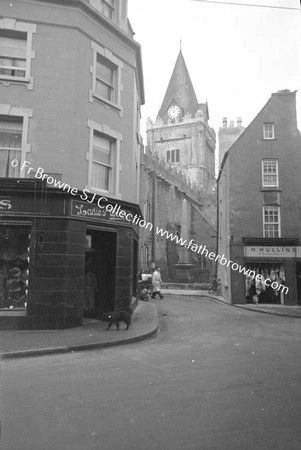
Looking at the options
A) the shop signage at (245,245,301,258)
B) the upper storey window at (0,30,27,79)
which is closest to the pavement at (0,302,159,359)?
the upper storey window at (0,30,27,79)

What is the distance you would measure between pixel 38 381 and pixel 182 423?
268 centimetres

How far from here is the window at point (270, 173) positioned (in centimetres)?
2133

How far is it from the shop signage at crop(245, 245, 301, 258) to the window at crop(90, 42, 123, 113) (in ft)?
35.9

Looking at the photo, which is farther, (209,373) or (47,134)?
(47,134)

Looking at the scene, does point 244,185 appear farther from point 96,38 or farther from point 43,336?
point 43,336

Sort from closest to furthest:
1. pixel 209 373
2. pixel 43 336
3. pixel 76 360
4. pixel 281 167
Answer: pixel 209 373
pixel 76 360
pixel 43 336
pixel 281 167

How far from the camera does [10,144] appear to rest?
11.5m

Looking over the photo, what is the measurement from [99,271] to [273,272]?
1095cm

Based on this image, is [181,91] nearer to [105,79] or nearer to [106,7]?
[106,7]

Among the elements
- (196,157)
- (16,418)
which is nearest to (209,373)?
(16,418)

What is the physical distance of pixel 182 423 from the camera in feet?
14.3

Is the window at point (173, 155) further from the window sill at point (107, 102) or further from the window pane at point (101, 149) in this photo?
the window pane at point (101, 149)

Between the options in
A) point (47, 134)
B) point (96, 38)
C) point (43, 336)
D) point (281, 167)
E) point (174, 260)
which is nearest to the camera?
point (43, 336)

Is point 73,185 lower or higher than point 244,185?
lower
